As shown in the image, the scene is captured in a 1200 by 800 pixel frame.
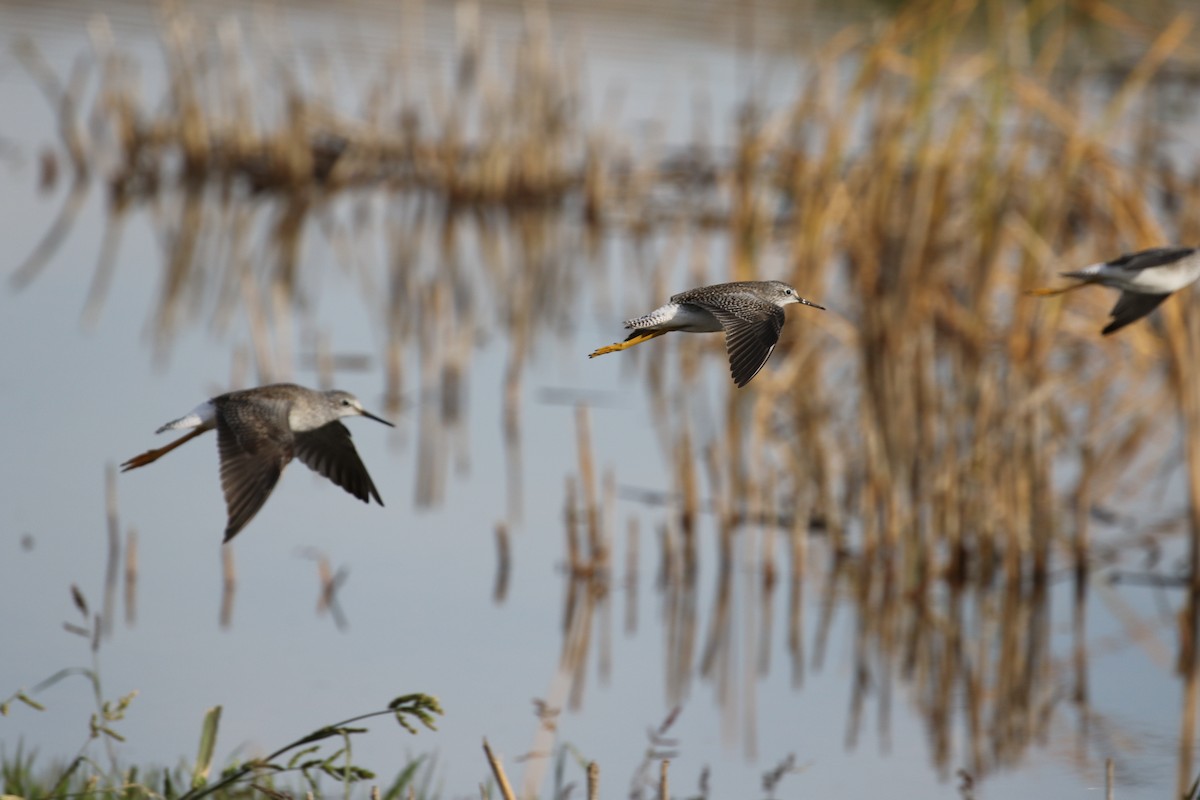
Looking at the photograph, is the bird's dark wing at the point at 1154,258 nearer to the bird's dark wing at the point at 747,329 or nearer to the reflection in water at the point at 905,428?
the bird's dark wing at the point at 747,329

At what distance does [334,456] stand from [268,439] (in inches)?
20.2

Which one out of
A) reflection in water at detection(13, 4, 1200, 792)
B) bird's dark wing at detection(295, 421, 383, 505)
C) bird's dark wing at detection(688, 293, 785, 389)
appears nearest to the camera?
bird's dark wing at detection(688, 293, 785, 389)

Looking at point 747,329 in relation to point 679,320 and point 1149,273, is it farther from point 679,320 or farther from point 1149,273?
point 1149,273

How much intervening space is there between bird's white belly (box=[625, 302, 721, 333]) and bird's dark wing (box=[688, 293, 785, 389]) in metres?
0.02

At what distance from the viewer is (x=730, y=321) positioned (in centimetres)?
396

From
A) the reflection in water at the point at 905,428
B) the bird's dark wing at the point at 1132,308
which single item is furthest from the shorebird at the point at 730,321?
the reflection in water at the point at 905,428

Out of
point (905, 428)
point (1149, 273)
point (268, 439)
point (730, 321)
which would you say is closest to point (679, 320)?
point (730, 321)

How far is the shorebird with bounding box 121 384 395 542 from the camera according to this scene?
3971mm

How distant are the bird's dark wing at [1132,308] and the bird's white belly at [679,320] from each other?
4.01ft

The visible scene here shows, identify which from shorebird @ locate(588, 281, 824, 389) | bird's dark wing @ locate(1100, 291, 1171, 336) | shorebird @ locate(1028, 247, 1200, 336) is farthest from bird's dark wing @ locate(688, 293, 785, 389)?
bird's dark wing @ locate(1100, 291, 1171, 336)

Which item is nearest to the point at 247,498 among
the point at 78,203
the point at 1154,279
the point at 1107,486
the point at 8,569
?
the point at 1154,279

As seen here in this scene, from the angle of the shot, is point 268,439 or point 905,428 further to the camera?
point 905,428

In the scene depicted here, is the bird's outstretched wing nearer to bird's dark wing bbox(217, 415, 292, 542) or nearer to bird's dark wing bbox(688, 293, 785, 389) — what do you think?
bird's dark wing bbox(688, 293, 785, 389)

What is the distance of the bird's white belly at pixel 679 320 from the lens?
4.02 m
